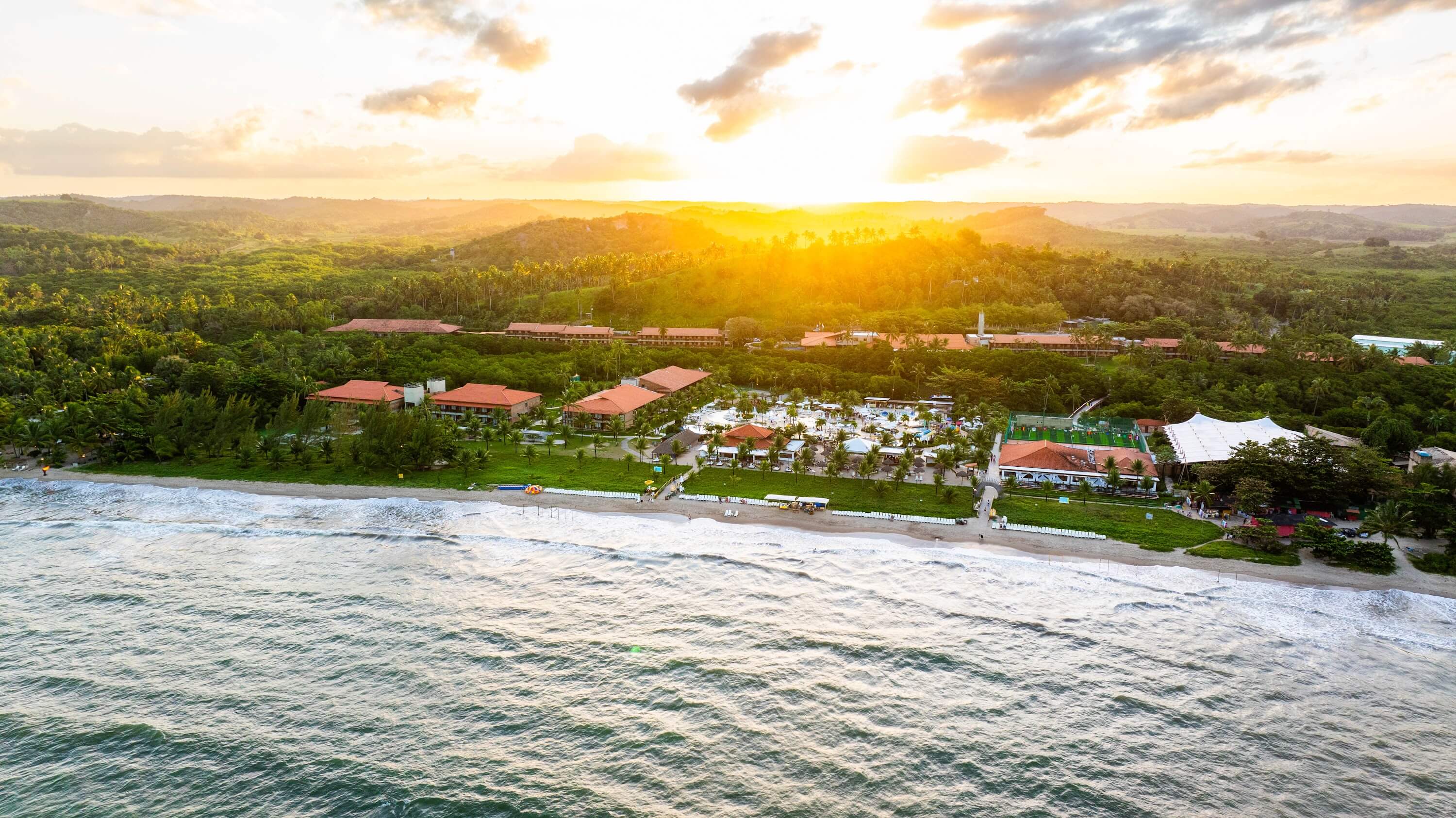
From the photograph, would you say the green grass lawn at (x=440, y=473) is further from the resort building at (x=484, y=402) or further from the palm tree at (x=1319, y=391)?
the palm tree at (x=1319, y=391)

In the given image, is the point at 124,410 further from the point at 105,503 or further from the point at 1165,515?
the point at 1165,515

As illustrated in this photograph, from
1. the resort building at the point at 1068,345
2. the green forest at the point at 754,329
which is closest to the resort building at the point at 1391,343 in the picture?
the green forest at the point at 754,329

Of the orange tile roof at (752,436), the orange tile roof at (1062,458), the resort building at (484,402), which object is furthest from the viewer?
the resort building at (484,402)

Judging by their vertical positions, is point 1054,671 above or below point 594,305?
below

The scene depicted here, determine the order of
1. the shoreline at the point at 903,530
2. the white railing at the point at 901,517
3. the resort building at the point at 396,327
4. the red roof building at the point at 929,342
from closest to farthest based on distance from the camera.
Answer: the shoreline at the point at 903,530 < the white railing at the point at 901,517 < the red roof building at the point at 929,342 < the resort building at the point at 396,327

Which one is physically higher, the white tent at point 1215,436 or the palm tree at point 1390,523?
the white tent at point 1215,436

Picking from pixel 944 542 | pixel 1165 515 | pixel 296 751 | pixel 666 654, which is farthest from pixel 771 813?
pixel 1165 515

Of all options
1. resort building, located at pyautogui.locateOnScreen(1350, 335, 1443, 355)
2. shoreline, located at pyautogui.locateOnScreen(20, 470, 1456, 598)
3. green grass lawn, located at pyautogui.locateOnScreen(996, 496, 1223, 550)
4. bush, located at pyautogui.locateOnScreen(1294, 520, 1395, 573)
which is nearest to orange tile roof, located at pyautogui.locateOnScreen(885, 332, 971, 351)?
resort building, located at pyautogui.locateOnScreen(1350, 335, 1443, 355)
